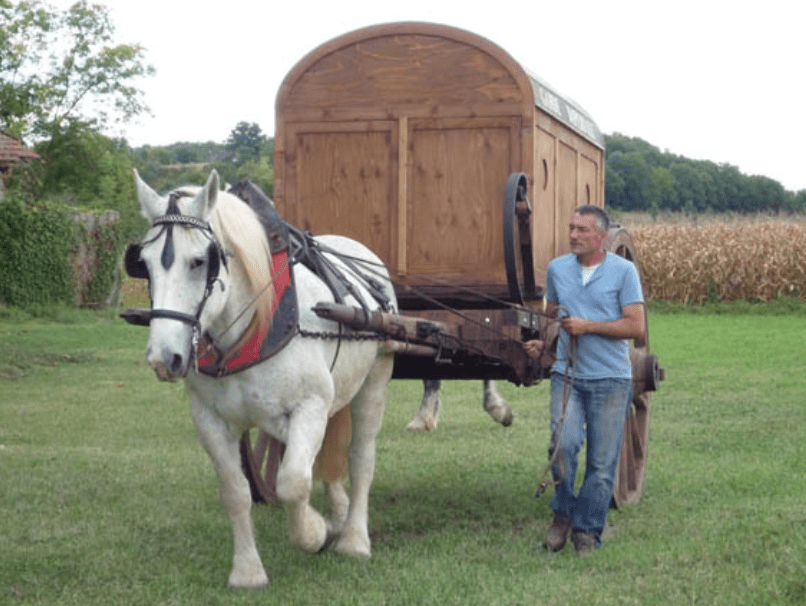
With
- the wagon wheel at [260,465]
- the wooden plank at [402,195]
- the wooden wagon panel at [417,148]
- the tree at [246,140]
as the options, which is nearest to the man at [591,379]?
the wooden wagon panel at [417,148]

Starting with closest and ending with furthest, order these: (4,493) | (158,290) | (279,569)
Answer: (158,290) < (279,569) < (4,493)

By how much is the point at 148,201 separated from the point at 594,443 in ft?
9.35

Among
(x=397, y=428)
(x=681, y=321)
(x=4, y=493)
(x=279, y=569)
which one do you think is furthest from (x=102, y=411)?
(x=681, y=321)

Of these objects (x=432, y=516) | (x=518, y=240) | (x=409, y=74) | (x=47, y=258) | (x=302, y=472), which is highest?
(x=409, y=74)

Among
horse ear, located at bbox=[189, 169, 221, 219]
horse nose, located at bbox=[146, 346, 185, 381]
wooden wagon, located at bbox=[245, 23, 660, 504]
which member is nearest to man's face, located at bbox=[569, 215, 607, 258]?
wooden wagon, located at bbox=[245, 23, 660, 504]

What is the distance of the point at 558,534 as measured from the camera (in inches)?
282

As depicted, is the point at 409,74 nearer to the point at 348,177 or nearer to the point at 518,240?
the point at 348,177

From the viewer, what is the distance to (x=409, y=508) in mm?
8602

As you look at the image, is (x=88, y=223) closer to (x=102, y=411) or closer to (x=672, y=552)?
(x=102, y=411)

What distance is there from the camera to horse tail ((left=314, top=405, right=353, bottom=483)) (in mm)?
7457

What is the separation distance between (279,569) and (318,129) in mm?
2884

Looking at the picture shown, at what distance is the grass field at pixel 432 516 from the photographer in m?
6.26

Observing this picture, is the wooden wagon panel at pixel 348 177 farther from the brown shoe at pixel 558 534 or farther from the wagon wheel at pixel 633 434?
the brown shoe at pixel 558 534

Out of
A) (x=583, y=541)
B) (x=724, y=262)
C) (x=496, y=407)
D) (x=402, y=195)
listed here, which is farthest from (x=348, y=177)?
(x=724, y=262)
